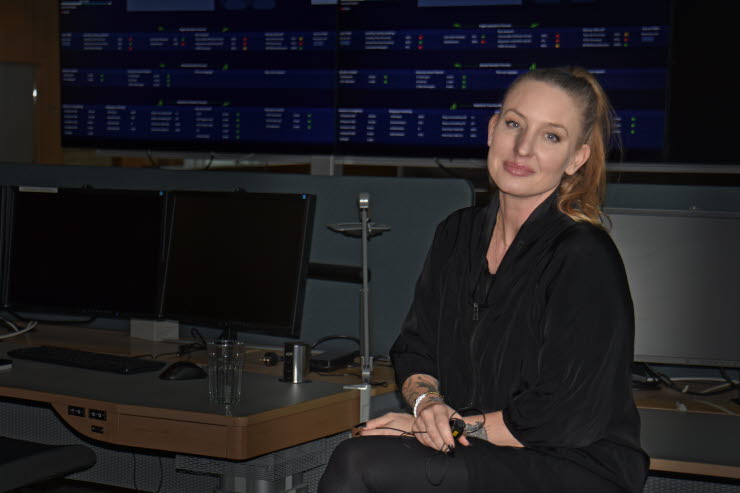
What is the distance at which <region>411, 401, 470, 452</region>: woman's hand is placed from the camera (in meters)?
1.77

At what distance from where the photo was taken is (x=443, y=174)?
420 centimetres

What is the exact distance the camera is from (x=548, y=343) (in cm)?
183

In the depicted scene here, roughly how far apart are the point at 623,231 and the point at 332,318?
86 centimetres

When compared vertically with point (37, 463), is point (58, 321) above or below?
above

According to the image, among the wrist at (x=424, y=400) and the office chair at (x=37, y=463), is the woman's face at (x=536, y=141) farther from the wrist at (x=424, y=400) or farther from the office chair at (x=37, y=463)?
the office chair at (x=37, y=463)

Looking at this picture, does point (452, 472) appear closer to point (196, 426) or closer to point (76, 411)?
point (196, 426)

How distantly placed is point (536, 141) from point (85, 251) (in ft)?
5.05

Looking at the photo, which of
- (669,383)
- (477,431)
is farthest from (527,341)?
(669,383)

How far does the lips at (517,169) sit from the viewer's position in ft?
6.30

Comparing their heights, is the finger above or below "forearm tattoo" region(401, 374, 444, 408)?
below

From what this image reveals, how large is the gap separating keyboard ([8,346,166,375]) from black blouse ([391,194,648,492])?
0.77 m

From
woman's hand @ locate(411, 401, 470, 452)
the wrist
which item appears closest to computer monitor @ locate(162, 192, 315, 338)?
the wrist

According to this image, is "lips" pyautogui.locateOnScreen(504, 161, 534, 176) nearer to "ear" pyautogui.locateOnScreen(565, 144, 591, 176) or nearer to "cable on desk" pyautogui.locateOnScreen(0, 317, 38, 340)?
"ear" pyautogui.locateOnScreen(565, 144, 591, 176)

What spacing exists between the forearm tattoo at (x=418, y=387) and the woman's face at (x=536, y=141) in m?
0.42
